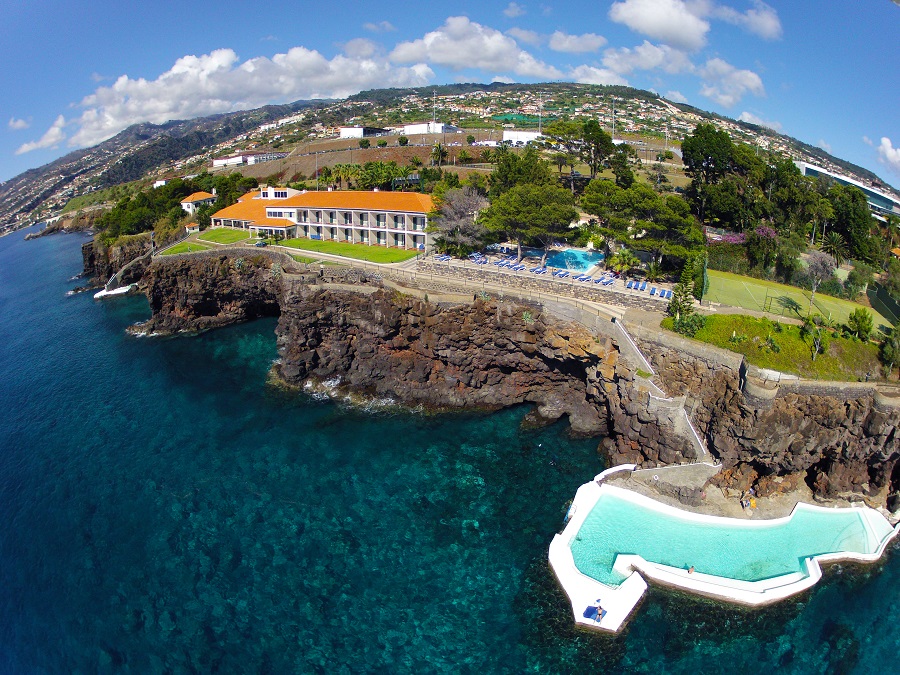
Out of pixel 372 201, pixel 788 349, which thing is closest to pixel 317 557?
pixel 788 349

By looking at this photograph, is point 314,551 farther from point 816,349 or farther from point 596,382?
point 816,349

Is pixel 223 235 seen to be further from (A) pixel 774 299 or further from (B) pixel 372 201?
(A) pixel 774 299

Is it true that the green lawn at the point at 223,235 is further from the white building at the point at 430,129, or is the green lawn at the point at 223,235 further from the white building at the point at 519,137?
the white building at the point at 430,129

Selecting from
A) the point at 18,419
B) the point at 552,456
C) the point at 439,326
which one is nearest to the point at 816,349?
the point at 552,456

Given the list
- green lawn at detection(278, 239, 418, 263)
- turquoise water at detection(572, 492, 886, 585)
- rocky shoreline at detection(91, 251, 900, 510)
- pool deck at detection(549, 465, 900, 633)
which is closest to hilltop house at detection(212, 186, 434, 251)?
green lawn at detection(278, 239, 418, 263)

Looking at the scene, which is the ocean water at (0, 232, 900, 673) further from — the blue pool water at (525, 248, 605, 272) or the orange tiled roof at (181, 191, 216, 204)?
the orange tiled roof at (181, 191, 216, 204)

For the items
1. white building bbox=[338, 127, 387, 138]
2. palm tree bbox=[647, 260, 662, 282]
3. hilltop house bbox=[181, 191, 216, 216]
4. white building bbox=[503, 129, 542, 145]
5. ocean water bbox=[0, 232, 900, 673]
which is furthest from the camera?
white building bbox=[338, 127, 387, 138]
